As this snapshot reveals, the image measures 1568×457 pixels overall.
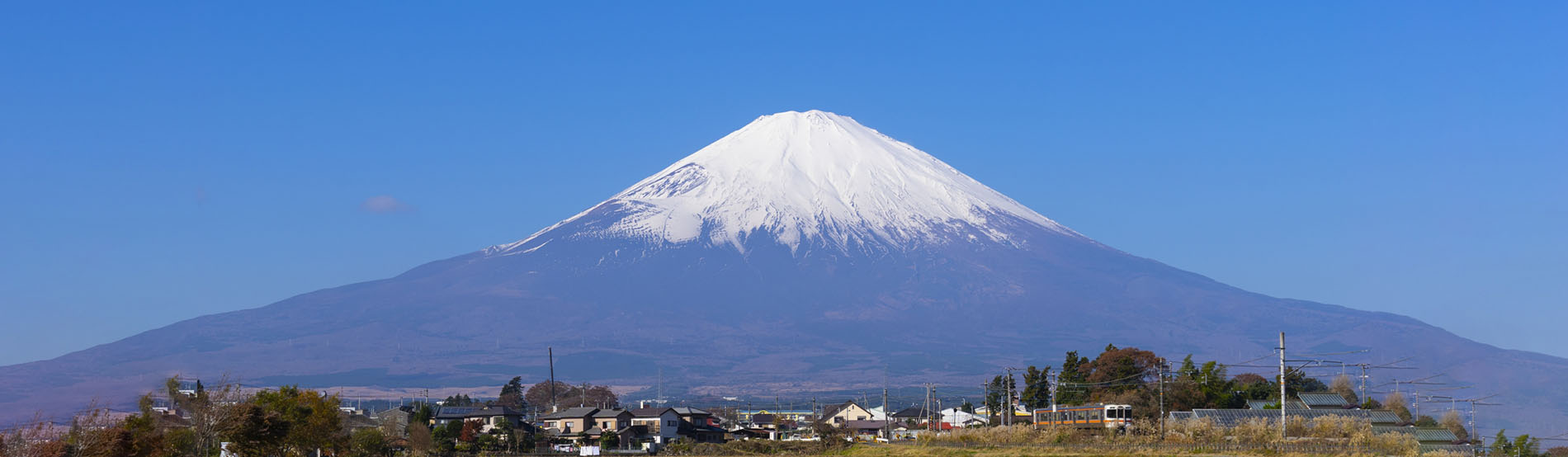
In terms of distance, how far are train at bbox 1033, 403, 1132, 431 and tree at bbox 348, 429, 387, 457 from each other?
28.6 metres

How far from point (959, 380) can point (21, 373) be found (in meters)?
129

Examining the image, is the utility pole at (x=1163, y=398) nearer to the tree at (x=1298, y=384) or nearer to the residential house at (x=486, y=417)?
the tree at (x=1298, y=384)

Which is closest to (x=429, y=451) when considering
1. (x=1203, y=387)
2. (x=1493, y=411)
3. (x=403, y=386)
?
(x=1203, y=387)

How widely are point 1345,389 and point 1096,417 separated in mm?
23529

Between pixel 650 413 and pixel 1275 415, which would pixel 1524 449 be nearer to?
pixel 1275 415

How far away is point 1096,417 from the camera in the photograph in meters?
61.7

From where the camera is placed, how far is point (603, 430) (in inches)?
3017

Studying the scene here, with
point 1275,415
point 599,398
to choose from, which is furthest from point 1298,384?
point 599,398

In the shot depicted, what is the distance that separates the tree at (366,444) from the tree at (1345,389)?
155 ft

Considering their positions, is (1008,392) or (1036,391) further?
(1036,391)

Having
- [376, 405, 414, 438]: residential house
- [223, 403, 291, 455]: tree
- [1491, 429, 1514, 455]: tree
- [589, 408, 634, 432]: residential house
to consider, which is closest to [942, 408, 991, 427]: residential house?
[589, 408, 634, 432]: residential house

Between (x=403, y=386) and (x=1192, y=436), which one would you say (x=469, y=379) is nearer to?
(x=403, y=386)

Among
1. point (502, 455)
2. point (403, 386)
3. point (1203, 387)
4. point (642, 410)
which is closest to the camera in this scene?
point (502, 455)

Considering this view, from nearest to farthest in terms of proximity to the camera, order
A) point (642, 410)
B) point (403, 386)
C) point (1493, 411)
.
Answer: point (642, 410) < point (1493, 411) < point (403, 386)
